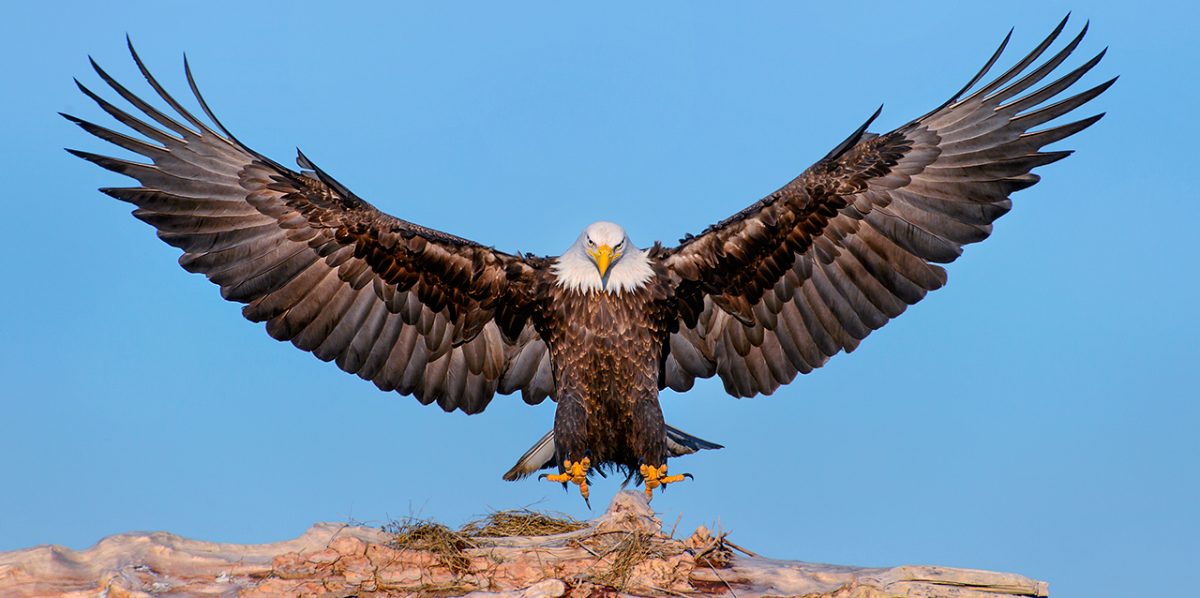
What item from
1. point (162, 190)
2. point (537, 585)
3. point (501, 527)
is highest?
point (162, 190)

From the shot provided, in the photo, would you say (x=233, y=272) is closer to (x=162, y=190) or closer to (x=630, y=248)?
(x=162, y=190)

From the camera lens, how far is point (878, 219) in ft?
27.9

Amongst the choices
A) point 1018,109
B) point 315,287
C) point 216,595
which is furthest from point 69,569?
point 1018,109

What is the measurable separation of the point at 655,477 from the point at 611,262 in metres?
1.36

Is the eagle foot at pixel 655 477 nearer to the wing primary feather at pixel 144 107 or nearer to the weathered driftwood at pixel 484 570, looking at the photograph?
the weathered driftwood at pixel 484 570

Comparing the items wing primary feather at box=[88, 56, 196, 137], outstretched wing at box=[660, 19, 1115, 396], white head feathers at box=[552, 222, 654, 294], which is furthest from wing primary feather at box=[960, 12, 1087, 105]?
wing primary feather at box=[88, 56, 196, 137]

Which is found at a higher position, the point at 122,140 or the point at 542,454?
the point at 122,140

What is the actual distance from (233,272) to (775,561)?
405 cm

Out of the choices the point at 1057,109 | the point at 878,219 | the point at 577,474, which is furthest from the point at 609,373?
the point at 1057,109

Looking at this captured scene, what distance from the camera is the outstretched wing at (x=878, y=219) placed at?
8266mm

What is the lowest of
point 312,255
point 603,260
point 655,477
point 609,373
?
point 655,477

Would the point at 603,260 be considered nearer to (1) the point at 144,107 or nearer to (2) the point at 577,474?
(2) the point at 577,474

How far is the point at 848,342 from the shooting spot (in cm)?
885

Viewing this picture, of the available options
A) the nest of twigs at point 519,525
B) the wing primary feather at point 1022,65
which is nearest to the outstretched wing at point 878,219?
the wing primary feather at point 1022,65
